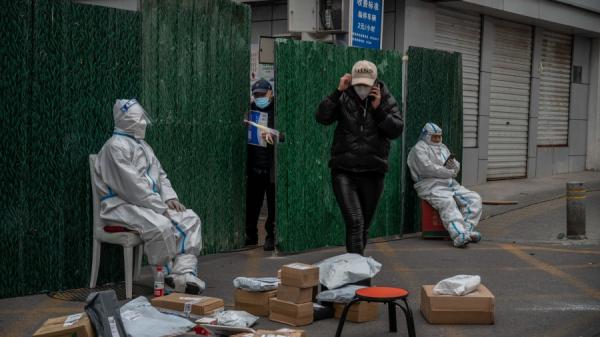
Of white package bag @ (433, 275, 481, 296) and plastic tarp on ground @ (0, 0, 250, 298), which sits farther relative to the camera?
plastic tarp on ground @ (0, 0, 250, 298)

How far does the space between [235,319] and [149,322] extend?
24.0 inches

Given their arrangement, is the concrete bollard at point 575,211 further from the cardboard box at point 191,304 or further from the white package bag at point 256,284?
the cardboard box at point 191,304

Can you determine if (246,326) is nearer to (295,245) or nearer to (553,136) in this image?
(295,245)

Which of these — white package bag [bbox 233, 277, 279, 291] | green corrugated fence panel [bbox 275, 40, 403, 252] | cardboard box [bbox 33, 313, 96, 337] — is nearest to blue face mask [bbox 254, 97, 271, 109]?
green corrugated fence panel [bbox 275, 40, 403, 252]

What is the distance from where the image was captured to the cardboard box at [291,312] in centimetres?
574

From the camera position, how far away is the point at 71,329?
15.5ft

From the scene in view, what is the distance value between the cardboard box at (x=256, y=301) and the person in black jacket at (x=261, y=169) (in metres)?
2.78

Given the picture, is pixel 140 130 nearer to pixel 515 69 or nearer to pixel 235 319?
pixel 235 319

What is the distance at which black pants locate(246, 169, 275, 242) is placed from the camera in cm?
894

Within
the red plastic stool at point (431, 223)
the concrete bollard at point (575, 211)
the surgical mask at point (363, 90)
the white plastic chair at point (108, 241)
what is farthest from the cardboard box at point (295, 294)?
the concrete bollard at point (575, 211)

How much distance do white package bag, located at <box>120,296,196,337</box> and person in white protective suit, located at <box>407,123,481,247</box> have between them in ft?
16.0

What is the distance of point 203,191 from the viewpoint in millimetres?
8398

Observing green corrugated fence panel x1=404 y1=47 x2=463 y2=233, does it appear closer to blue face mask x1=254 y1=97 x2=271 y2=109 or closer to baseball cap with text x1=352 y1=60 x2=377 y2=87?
blue face mask x1=254 y1=97 x2=271 y2=109

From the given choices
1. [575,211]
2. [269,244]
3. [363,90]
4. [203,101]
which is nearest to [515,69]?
[575,211]
